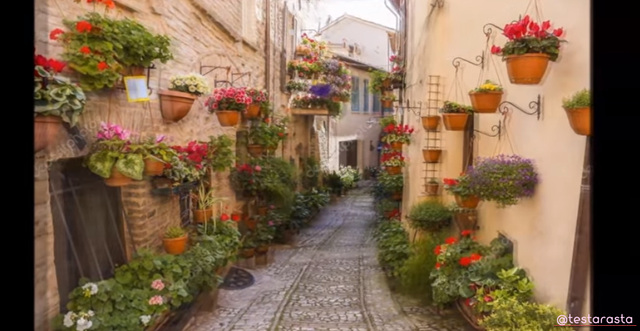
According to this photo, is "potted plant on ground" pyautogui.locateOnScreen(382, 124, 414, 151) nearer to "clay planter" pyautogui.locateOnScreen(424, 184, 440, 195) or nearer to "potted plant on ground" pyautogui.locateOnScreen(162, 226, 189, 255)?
"clay planter" pyautogui.locateOnScreen(424, 184, 440, 195)

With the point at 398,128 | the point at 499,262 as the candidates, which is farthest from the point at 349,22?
the point at 499,262

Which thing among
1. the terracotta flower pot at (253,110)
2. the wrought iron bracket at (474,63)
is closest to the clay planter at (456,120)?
the wrought iron bracket at (474,63)

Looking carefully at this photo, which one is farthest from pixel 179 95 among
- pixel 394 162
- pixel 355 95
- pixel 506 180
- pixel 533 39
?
pixel 355 95

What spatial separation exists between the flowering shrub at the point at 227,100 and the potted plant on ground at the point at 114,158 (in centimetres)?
278

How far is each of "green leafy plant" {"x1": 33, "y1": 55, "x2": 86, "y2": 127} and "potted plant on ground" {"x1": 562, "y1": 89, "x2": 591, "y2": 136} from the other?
323 centimetres

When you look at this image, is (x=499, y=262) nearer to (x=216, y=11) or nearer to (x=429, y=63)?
(x=429, y=63)

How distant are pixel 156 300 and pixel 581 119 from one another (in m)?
3.55

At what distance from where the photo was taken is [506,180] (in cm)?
403

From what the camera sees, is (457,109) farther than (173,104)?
Yes

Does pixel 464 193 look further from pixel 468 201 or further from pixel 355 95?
pixel 355 95

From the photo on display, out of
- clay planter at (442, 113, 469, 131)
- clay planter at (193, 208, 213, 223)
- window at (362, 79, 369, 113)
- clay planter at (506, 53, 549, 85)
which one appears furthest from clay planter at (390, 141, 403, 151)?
window at (362, 79, 369, 113)

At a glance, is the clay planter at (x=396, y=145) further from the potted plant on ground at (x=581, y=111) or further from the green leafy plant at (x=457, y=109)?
the potted plant on ground at (x=581, y=111)

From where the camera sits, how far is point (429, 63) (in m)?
7.94
